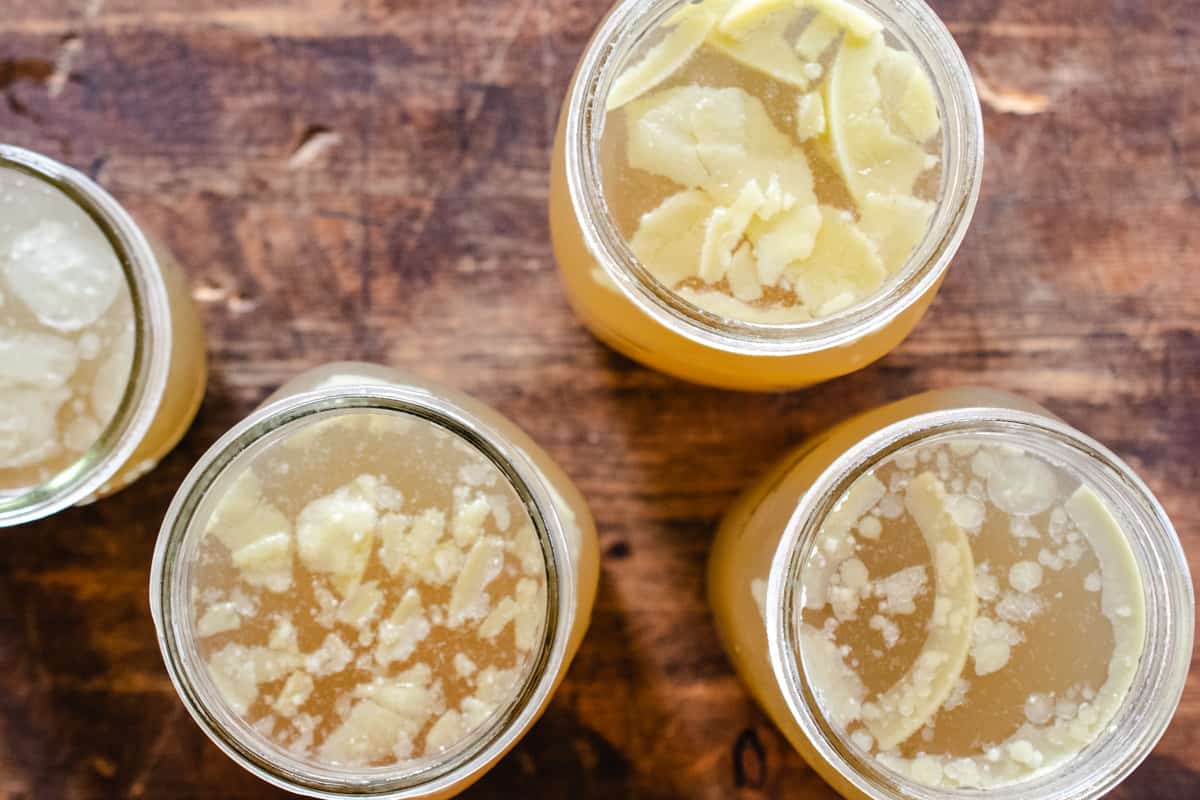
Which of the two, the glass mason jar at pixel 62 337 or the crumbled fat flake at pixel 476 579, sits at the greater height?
the glass mason jar at pixel 62 337

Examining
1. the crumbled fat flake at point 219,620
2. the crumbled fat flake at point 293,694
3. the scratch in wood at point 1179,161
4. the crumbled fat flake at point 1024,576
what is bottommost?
the crumbled fat flake at point 293,694

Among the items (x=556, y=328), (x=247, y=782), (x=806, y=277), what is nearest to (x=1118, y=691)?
(x=806, y=277)

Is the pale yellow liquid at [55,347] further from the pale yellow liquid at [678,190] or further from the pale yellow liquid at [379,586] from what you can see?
the pale yellow liquid at [678,190]

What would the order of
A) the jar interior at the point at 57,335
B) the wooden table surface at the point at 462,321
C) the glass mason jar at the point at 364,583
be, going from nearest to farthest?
1. the glass mason jar at the point at 364,583
2. the jar interior at the point at 57,335
3. the wooden table surface at the point at 462,321

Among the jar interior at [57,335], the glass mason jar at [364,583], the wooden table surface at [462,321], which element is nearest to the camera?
the glass mason jar at [364,583]

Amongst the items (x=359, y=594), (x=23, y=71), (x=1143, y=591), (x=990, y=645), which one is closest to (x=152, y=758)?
(x=359, y=594)

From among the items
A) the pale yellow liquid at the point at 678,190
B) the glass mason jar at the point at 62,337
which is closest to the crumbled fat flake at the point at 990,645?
the pale yellow liquid at the point at 678,190
